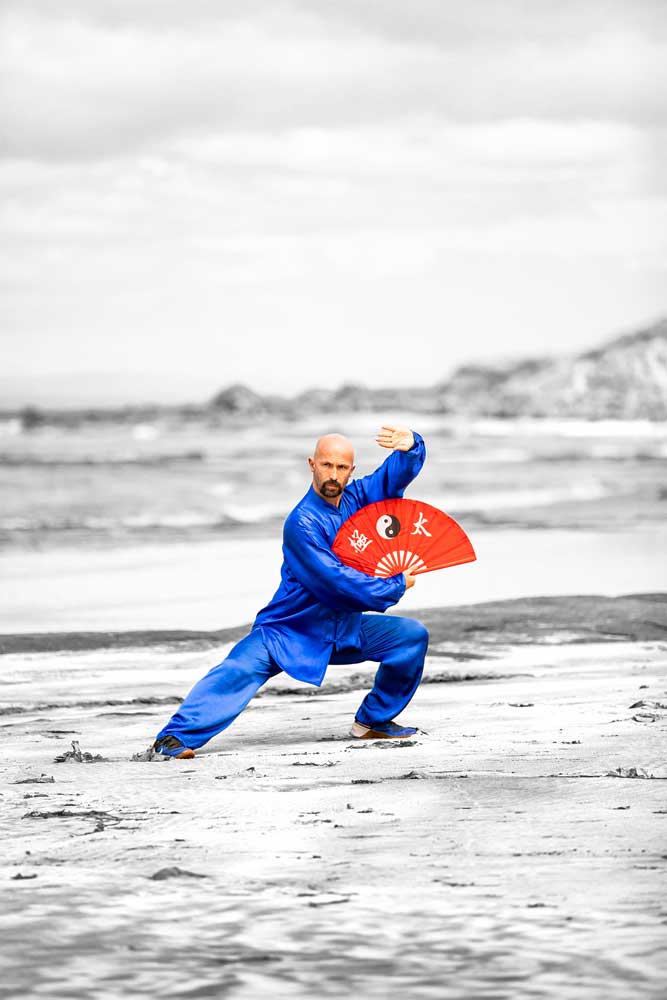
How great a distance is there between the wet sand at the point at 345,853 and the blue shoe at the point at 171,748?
0.42 feet

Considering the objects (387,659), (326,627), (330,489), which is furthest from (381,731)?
(330,489)

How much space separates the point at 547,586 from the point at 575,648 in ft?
11.9

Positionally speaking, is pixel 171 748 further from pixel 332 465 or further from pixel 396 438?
pixel 396 438

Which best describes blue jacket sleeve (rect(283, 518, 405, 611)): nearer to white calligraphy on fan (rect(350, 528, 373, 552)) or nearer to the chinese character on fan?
white calligraphy on fan (rect(350, 528, 373, 552))

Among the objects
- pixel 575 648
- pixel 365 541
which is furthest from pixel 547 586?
pixel 365 541

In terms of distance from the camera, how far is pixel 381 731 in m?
5.16

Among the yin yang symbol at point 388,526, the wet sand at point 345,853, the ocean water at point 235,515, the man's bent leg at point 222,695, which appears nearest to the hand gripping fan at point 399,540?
the yin yang symbol at point 388,526

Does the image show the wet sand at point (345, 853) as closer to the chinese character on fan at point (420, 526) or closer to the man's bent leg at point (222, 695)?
the man's bent leg at point (222, 695)

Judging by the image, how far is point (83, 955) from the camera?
2.67 m

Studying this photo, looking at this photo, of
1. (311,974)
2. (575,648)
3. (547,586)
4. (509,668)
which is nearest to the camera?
(311,974)

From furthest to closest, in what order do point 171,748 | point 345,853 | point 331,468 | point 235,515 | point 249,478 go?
point 249,478, point 235,515, point 331,468, point 171,748, point 345,853

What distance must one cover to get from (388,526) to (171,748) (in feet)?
3.74

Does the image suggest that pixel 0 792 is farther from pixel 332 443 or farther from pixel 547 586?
pixel 547 586

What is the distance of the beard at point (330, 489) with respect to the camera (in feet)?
16.7
